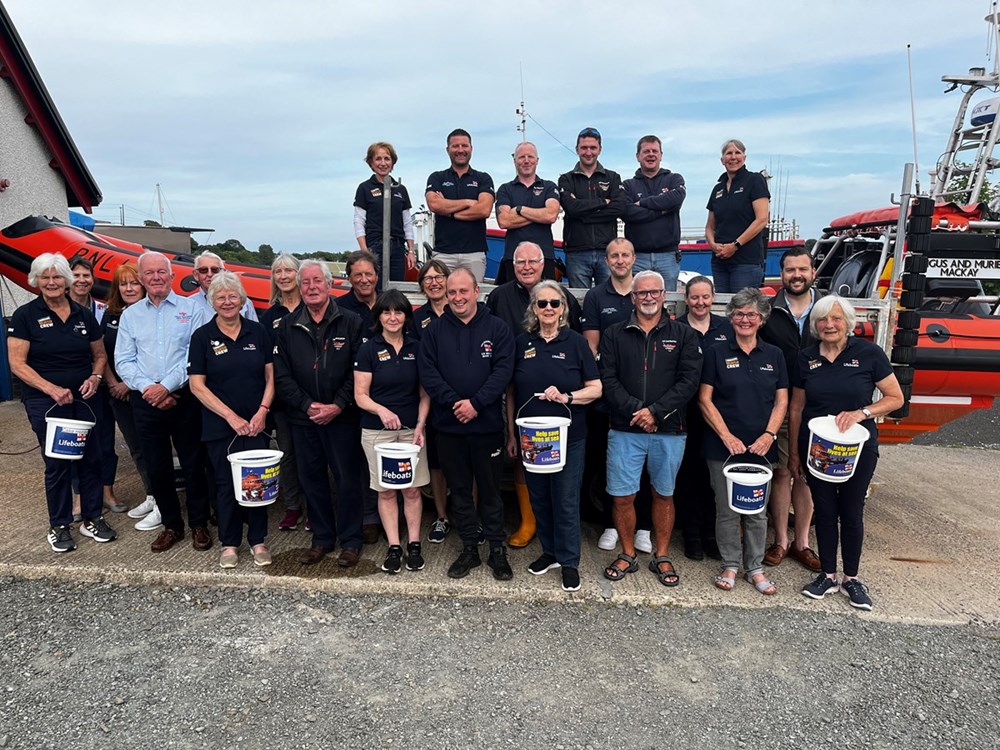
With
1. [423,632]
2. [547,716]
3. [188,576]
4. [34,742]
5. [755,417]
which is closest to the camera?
[34,742]

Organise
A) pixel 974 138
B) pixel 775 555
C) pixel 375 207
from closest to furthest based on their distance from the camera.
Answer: pixel 775 555 → pixel 375 207 → pixel 974 138

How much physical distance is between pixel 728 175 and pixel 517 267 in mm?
1997

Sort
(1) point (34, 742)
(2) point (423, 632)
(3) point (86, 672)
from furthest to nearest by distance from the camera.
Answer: (2) point (423, 632)
(3) point (86, 672)
(1) point (34, 742)

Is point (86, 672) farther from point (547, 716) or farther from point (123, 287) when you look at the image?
point (123, 287)

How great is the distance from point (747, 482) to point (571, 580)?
42.2 inches

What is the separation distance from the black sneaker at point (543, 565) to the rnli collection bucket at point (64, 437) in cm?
274

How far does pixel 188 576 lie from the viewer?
3625 millimetres

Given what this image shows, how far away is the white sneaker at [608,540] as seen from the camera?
13.4 ft

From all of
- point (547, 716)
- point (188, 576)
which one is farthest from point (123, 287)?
point (547, 716)

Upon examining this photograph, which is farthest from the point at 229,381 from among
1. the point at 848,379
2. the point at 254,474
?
the point at 848,379

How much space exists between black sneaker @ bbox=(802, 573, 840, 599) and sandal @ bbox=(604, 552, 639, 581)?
36.3 inches

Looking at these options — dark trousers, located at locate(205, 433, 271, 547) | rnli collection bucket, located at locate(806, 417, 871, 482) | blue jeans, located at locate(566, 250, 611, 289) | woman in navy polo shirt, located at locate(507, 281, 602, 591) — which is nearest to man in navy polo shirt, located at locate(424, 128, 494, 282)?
blue jeans, located at locate(566, 250, 611, 289)

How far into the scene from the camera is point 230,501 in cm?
374

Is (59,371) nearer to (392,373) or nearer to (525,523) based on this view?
(392,373)
